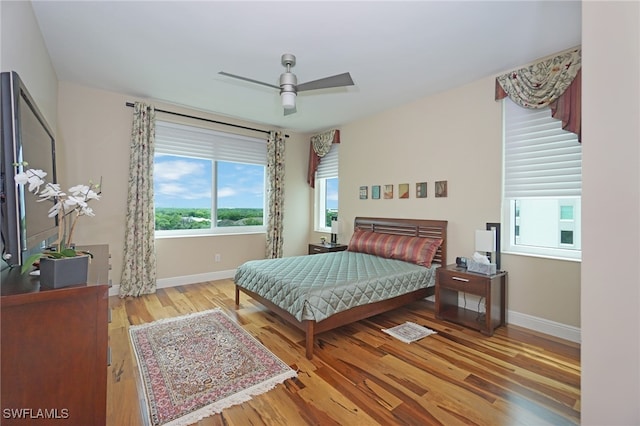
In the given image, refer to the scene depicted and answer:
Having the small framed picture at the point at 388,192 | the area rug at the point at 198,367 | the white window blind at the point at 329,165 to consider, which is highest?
the white window blind at the point at 329,165

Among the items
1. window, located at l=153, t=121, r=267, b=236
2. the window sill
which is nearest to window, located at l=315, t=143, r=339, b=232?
window, located at l=153, t=121, r=267, b=236

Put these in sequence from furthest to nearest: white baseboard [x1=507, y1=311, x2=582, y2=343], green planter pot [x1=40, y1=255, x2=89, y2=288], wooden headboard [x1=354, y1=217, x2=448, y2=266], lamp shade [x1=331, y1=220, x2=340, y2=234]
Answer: lamp shade [x1=331, y1=220, x2=340, y2=234] < wooden headboard [x1=354, y1=217, x2=448, y2=266] < white baseboard [x1=507, y1=311, x2=582, y2=343] < green planter pot [x1=40, y1=255, x2=89, y2=288]

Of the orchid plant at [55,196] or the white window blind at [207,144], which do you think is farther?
the white window blind at [207,144]

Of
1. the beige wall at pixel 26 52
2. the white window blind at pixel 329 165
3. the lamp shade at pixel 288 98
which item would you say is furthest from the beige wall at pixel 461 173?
the beige wall at pixel 26 52

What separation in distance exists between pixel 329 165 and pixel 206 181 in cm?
219

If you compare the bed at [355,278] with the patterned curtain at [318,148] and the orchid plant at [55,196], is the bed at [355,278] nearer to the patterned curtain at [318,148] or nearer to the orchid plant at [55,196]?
the orchid plant at [55,196]

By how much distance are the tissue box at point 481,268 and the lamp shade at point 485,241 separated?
17 cm

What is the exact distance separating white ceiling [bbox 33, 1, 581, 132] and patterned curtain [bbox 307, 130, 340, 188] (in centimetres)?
145

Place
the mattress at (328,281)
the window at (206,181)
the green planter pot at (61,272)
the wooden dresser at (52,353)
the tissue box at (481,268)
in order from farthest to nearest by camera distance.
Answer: the window at (206,181)
the tissue box at (481,268)
the mattress at (328,281)
the green planter pot at (61,272)
the wooden dresser at (52,353)

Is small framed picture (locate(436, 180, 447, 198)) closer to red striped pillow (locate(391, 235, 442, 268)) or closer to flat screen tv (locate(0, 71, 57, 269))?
red striped pillow (locate(391, 235, 442, 268))

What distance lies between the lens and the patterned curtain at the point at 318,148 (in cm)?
510

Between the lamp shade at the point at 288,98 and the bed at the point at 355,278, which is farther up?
the lamp shade at the point at 288,98

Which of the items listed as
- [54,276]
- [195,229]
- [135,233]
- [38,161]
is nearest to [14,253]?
[54,276]

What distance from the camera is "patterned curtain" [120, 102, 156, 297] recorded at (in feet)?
12.4
